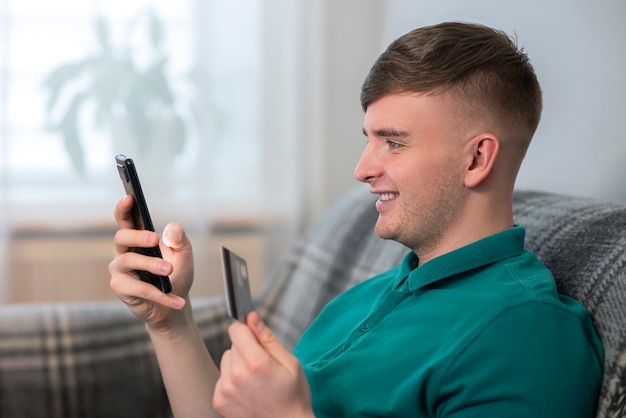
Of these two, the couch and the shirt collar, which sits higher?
the shirt collar

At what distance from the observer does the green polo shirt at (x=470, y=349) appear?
0.87 meters

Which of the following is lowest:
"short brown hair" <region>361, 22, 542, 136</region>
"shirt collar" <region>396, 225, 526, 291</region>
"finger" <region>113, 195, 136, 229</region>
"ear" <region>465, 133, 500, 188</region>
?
"shirt collar" <region>396, 225, 526, 291</region>

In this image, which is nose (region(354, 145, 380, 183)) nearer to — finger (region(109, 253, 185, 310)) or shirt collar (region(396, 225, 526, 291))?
shirt collar (region(396, 225, 526, 291))

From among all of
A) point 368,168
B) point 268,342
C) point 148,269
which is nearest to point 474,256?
point 368,168

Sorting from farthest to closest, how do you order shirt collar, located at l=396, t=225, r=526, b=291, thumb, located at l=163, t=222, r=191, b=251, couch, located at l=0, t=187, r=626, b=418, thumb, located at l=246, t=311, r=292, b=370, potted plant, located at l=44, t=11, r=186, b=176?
potted plant, located at l=44, t=11, r=186, b=176 → couch, located at l=0, t=187, r=626, b=418 → thumb, located at l=163, t=222, r=191, b=251 → shirt collar, located at l=396, t=225, r=526, b=291 → thumb, located at l=246, t=311, r=292, b=370

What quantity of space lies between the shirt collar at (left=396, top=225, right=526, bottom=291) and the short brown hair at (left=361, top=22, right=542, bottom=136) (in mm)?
144

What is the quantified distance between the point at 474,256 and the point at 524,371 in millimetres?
184

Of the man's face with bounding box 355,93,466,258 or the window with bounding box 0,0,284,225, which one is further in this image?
the window with bounding box 0,0,284,225

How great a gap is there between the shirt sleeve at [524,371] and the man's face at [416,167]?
0.18 metres

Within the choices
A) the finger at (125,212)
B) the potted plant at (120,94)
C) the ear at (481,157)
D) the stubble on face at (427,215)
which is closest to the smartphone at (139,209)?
the finger at (125,212)

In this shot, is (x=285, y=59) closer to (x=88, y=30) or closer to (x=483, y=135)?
(x=88, y=30)

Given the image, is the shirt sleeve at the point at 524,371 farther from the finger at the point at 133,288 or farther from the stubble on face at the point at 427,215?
the finger at the point at 133,288

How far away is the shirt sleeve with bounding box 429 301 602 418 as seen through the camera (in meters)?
0.86

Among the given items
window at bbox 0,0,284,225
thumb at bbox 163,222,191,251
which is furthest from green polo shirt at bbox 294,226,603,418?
window at bbox 0,0,284,225
